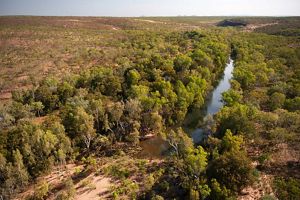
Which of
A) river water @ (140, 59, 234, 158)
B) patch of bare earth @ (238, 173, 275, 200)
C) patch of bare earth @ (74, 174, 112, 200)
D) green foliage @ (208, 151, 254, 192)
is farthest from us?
river water @ (140, 59, 234, 158)

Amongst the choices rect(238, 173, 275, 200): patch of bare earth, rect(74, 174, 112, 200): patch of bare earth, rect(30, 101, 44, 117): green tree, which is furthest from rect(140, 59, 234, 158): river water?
rect(30, 101, 44, 117): green tree

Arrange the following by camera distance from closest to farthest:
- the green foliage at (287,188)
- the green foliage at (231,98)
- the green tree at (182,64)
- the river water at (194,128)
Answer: the green foliage at (287,188) → the river water at (194,128) → the green foliage at (231,98) → the green tree at (182,64)

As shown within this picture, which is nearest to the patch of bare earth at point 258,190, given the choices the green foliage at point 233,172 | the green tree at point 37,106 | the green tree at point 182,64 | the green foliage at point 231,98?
the green foliage at point 233,172

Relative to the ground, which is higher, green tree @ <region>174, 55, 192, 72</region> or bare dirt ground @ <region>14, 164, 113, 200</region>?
green tree @ <region>174, 55, 192, 72</region>

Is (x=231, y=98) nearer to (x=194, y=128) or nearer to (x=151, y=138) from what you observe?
(x=194, y=128)

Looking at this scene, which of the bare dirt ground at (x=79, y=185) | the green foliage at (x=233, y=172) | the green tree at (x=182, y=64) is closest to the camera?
the green foliage at (x=233, y=172)

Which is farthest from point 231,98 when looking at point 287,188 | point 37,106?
point 37,106

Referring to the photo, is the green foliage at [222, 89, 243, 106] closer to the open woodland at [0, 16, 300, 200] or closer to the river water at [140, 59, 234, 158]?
the open woodland at [0, 16, 300, 200]

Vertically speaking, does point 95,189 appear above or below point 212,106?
below

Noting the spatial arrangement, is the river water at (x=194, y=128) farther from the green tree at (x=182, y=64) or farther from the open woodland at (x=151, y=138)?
the green tree at (x=182, y=64)

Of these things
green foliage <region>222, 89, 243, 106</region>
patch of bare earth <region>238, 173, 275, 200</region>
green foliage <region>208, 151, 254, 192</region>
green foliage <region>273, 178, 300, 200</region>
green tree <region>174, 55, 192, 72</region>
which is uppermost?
green tree <region>174, 55, 192, 72</region>

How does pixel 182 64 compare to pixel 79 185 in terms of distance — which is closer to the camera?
pixel 79 185

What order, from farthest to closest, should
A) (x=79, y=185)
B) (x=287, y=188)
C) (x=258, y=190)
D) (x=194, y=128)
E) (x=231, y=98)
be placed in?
(x=194, y=128) < (x=231, y=98) < (x=79, y=185) < (x=258, y=190) < (x=287, y=188)

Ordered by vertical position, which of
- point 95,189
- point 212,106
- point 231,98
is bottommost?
point 95,189
